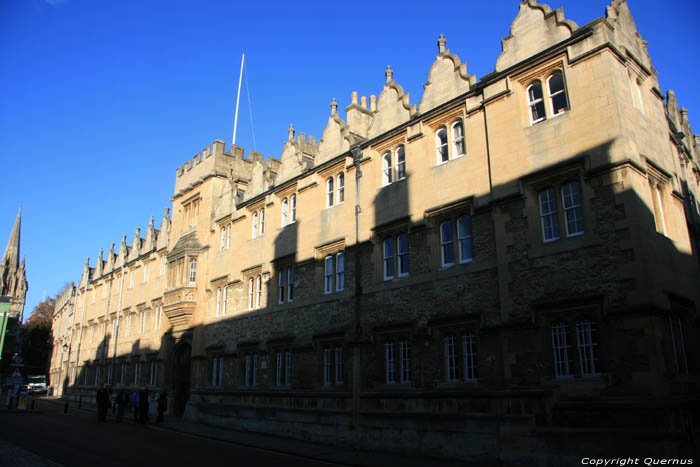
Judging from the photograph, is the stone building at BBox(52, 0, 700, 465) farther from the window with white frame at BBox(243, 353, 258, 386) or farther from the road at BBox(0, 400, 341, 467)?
the road at BBox(0, 400, 341, 467)

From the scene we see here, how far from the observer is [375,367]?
1830 centimetres

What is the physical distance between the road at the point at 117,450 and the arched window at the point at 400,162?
10.4 m

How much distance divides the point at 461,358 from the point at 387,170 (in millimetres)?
8083

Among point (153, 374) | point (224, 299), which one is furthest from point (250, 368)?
point (153, 374)

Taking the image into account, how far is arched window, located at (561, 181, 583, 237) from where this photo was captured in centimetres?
1395

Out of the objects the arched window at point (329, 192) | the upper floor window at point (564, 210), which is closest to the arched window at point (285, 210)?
the arched window at point (329, 192)

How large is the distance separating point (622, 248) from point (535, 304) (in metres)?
2.63

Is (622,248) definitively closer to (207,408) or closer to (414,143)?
(414,143)

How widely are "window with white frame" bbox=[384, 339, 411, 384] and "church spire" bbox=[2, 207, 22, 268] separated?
4097 inches

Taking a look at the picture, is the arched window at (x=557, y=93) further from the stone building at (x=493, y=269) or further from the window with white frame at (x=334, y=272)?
the window with white frame at (x=334, y=272)

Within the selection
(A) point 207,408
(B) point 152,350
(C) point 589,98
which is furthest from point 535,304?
(B) point 152,350

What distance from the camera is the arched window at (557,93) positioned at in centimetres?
1524

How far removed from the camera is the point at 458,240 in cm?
1684

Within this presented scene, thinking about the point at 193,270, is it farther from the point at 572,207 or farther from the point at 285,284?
the point at 572,207
